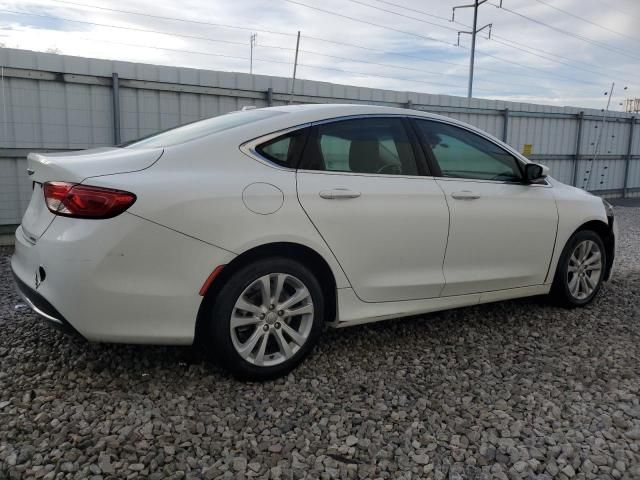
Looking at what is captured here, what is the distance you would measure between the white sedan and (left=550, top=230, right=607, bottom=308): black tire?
42 cm

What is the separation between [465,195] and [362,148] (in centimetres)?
79

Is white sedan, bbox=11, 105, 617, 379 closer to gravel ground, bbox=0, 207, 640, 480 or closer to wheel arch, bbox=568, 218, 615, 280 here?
gravel ground, bbox=0, 207, 640, 480

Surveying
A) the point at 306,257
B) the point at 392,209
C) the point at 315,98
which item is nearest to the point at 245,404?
the point at 306,257

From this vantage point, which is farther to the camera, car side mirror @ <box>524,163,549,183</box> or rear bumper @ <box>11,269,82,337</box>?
car side mirror @ <box>524,163,549,183</box>

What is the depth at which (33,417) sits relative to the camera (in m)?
2.54

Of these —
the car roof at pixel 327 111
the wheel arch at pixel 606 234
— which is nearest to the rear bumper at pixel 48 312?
the car roof at pixel 327 111

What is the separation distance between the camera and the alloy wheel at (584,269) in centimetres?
437

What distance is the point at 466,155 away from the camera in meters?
3.81

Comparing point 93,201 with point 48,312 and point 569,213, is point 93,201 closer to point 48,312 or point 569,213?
point 48,312

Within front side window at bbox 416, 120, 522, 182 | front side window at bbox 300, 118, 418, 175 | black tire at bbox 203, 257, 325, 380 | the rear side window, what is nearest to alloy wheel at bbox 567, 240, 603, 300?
front side window at bbox 416, 120, 522, 182

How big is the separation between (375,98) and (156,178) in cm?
843

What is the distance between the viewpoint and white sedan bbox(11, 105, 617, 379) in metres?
2.57

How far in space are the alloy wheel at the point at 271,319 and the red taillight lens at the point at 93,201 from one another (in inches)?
29.0

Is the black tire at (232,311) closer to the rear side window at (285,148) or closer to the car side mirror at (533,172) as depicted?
the rear side window at (285,148)
